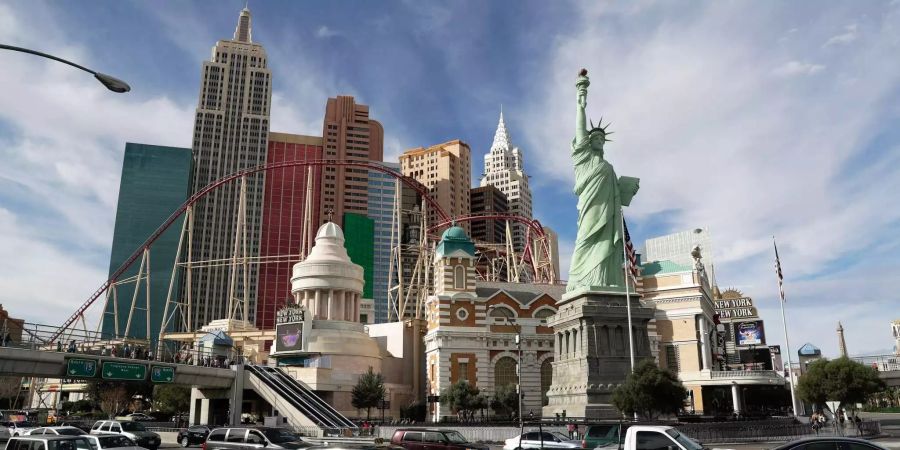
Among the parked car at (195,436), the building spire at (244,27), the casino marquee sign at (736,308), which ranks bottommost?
the parked car at (195,436)

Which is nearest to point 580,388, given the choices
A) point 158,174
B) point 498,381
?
point 498,381

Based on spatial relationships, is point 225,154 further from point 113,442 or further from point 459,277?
point 113,442

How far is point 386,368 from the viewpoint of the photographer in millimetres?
59625

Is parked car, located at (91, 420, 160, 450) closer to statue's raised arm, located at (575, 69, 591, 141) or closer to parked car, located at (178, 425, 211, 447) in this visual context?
parked car, located at (178, 425, 211, 447)

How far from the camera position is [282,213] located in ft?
457

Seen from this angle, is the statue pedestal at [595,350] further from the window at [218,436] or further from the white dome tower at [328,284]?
the window at [218,436]

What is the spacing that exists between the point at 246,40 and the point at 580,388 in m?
134

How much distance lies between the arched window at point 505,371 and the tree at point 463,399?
594 centimetres

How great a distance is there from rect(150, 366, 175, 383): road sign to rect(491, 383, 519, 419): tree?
2437cm

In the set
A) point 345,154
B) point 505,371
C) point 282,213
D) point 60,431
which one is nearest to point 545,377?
point 505,371

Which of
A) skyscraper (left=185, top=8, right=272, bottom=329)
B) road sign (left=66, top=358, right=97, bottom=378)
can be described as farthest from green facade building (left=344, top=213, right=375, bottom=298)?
road sign (left=66, top=358, right=97, bottom=378)

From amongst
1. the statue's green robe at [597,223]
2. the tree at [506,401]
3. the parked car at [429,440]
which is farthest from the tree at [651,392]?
the tree at [506,401]

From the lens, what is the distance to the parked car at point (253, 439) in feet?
68.1

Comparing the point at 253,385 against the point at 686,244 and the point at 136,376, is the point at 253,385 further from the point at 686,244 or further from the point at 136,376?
the point at 686,244
